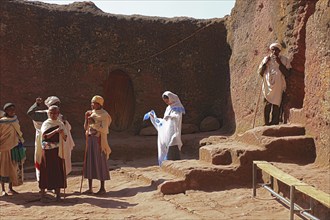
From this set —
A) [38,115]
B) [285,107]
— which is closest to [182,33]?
[285,107]

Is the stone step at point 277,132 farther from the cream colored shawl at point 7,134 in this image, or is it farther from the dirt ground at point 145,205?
the cream colored shawl at point 7,134

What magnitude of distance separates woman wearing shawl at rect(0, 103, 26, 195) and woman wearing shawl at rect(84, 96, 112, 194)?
111 cm

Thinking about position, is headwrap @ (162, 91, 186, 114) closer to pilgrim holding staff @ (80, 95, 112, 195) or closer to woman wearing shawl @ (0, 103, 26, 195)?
pilgrim holding staff @ (80, 95, 112, 195)

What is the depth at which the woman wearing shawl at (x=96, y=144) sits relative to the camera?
7.38m

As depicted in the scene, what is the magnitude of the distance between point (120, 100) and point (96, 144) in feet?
26.8

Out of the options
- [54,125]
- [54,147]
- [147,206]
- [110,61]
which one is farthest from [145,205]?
[110,61]

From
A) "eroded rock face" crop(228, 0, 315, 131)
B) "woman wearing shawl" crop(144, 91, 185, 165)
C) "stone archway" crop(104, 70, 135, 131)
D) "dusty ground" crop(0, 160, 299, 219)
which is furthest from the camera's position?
"stone archway" crop(104, 70, 135, 131)

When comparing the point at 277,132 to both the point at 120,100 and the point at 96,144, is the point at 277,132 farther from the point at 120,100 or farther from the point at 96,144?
the point at 120,100

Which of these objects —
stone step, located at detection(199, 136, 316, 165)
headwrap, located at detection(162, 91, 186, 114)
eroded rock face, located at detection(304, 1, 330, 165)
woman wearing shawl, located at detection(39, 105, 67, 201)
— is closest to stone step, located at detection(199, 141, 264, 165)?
stone step, located at detection(199, 136, 316, 165)

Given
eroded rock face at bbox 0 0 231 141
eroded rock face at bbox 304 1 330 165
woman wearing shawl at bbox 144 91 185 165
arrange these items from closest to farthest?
eroded rock face at bbox 304 1 330 165, woman wearing shawl at bbox 144 91 185 165, eroded rock face at bbox 0 0 231 141

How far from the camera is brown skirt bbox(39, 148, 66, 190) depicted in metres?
6.78

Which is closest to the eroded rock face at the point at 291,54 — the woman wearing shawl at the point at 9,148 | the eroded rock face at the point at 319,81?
the eroded rock face at the point at 319,81

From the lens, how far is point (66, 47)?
14.3m

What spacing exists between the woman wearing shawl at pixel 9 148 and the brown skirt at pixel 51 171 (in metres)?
0.86
